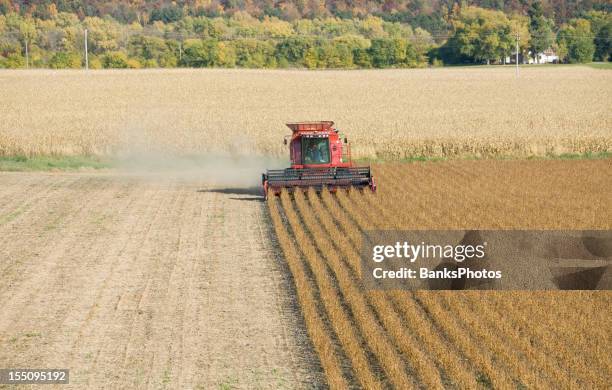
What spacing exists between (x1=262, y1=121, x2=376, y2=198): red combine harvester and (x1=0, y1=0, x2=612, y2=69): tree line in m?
85.0

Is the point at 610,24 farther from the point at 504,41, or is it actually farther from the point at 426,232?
the point at 426,232

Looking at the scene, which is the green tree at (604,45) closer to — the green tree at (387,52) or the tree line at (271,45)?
the tree line at (271,45)

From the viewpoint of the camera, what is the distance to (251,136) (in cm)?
3994

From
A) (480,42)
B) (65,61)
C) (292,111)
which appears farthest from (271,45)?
(292,111)

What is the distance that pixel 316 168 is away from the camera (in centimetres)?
2594

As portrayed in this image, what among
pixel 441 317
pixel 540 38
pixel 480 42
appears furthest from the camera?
pixel 540 38

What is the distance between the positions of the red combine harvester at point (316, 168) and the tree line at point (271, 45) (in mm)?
85003

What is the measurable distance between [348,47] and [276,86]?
55.2 meters

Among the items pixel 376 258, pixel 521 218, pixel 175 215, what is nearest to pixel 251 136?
pixel 175 215

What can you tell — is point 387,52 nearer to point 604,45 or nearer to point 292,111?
point 604,45

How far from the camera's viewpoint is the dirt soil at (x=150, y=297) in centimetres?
1114

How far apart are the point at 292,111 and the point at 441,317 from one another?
40.2 m

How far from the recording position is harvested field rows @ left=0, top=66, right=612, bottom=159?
123 ft

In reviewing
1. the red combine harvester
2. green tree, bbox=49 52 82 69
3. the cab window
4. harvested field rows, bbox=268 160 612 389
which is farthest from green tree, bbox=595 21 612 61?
harvested field rows, bbox=268 160 612 389
